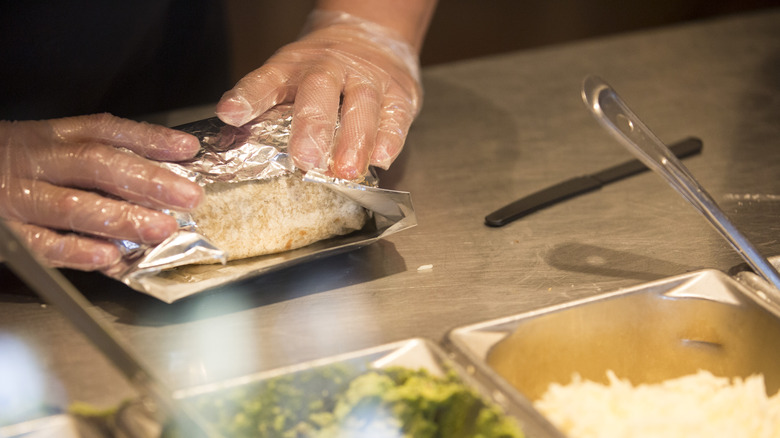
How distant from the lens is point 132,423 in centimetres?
74

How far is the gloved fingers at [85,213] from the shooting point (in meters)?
0.90

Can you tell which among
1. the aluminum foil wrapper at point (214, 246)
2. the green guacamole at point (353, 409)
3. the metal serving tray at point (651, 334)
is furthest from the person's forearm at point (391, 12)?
the green guacamole at point (353, 409)

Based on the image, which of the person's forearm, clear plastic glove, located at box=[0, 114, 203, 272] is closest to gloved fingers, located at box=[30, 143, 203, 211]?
clear plastic glove, located at box=[0, 114, 203, 272]

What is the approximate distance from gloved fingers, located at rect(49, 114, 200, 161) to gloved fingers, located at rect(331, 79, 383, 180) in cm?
21

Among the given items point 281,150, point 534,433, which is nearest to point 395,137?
point 281,150

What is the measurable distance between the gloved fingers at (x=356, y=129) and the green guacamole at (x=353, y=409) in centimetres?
33

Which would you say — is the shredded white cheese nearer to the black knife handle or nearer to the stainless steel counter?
the stainless steel counter

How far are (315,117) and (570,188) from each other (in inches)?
20.5

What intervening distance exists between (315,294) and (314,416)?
26 centimetres

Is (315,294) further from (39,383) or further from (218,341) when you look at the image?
(39,383)

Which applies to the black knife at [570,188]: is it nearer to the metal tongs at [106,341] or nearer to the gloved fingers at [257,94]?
the gloved fingers at [257,94]

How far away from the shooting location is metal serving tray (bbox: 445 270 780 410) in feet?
2.99

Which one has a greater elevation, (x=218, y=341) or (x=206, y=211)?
(x=206, y=211)

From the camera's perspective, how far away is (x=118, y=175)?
2.98ft
